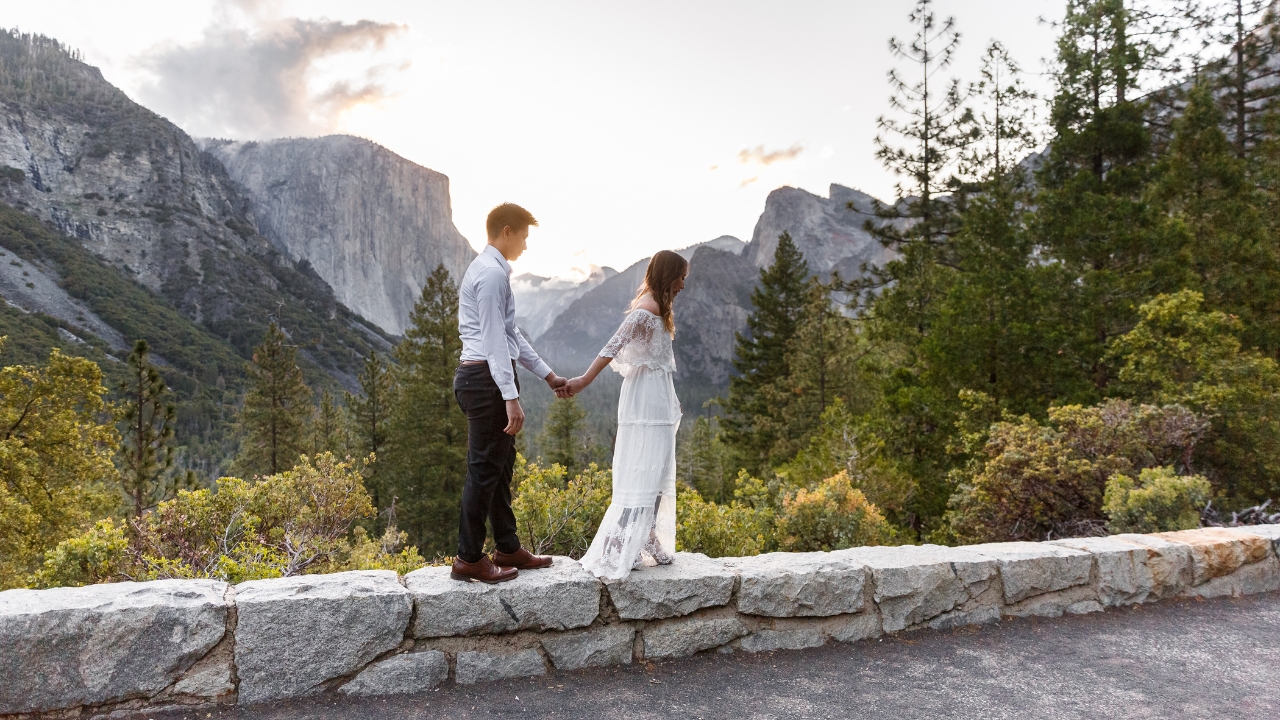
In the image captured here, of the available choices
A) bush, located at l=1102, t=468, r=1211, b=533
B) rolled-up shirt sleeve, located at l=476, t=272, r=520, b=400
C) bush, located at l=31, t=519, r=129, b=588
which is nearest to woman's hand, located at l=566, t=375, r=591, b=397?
rolled-up shirt sleeve, located at l=476, t=272, r=520, b=400

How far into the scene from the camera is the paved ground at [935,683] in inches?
121

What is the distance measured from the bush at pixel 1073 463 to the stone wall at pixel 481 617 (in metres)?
2.89

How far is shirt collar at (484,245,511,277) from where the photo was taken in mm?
3465

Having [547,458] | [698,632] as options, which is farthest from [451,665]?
[547,458]

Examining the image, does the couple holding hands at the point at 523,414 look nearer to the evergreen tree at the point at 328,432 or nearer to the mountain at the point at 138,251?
the evergreen tree at the point at 328,432

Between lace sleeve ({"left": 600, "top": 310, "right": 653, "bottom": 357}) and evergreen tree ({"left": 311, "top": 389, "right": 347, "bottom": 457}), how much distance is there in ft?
121

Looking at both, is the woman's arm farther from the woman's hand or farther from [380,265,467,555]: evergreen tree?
[380,265,467,555]: evergreen tree

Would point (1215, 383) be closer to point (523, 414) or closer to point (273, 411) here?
point (523, 414)

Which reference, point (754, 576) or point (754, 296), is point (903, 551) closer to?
point (754, 576)

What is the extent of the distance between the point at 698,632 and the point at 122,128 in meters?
193

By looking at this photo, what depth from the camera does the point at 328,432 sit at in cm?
3950

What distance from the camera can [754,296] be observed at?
32.3 meters

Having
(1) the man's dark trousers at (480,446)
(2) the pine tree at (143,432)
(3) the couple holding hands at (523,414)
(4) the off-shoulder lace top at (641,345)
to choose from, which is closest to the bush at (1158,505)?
(3) the couple holding hands at (523,414)

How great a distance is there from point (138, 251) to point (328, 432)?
407 feet
